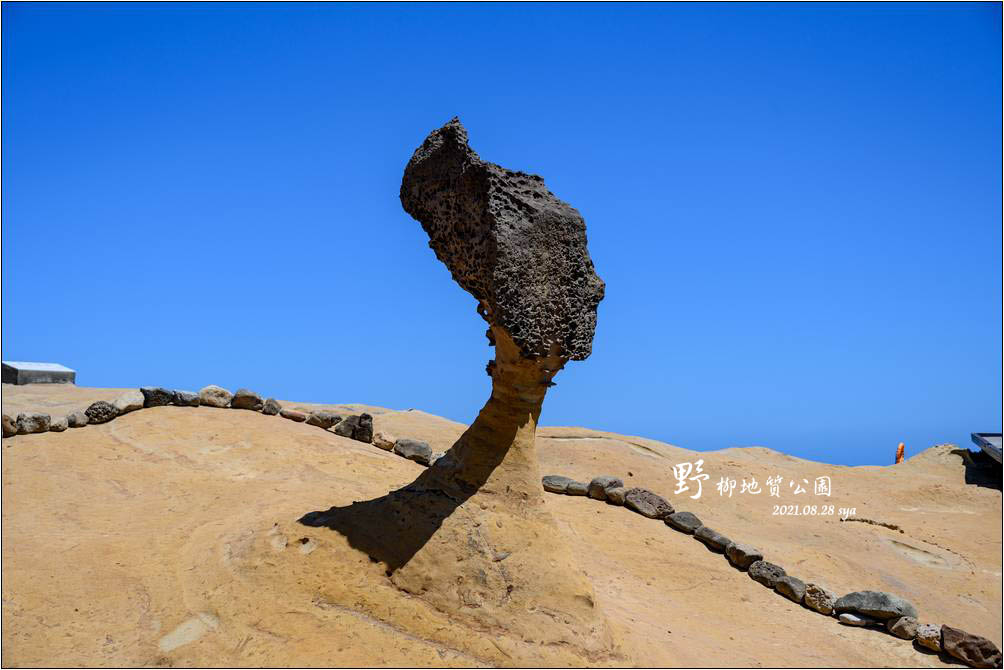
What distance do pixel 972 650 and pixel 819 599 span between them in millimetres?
1194

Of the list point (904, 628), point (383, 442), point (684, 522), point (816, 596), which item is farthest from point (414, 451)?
point (904, 628)

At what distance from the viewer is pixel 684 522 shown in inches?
329

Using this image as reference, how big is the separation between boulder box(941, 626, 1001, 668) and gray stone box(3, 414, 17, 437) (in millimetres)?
8754

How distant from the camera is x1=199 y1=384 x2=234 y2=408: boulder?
32.5 feet

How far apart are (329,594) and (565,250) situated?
8.75 ft

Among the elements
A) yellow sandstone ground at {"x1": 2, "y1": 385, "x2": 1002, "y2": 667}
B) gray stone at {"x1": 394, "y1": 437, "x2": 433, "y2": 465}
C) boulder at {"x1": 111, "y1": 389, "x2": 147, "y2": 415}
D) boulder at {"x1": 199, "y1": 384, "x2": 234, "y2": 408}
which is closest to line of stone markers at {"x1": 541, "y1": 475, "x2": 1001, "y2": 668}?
yellow sandstone ground at {"x1": 2, "y1": 385, "x2": 1002, "y2": 667}

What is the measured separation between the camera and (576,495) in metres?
9.05

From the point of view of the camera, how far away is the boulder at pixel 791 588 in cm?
713

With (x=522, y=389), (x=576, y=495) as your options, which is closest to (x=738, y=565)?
(x=576, y=495)

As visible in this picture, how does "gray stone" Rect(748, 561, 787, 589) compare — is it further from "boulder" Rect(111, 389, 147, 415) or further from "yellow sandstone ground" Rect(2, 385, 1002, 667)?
"boulder" Rect(111, 389, 147, 415)

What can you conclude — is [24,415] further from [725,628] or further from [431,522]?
[725,628]

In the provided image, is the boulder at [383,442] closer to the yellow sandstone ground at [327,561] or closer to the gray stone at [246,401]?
the yellow sandstone ground at [327,561]

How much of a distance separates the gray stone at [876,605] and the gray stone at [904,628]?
6 centimetres

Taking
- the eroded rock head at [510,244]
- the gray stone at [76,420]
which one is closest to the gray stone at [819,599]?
the eroded rock head at [510,244]
